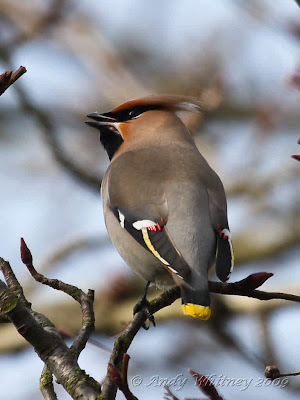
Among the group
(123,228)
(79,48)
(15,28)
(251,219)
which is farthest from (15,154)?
(123,228)

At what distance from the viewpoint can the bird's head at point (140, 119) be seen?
415cm

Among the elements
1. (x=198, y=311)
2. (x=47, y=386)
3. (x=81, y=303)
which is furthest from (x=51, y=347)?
(x=198, y=311)

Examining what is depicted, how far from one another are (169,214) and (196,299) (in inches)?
17.9

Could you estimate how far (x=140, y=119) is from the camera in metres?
4.21

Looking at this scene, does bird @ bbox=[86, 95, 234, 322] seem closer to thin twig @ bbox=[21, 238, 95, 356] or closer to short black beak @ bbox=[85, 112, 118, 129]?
short black beak @ bbox=[85, 112, 118, 129]

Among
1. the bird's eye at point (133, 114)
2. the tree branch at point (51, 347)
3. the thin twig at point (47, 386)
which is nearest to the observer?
the tree branch at point (51, 347)

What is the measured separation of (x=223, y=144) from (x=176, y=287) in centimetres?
286

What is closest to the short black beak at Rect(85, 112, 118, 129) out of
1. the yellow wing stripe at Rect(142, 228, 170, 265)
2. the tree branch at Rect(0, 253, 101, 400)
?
the yellow wing stripe at Rect(142, 228, 170, 265)

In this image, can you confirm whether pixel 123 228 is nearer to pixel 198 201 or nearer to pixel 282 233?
pixel 198 201

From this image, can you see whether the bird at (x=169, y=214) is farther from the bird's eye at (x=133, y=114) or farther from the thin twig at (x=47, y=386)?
the thin twig at (x=47, y=386)

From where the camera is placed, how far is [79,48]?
7.28m

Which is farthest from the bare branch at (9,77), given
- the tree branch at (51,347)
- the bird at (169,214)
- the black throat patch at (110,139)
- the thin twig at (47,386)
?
the black throat patch at (110,139)

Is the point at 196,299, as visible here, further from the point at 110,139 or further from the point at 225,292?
the point at 110,139

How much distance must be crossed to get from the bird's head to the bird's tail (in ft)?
4.04
